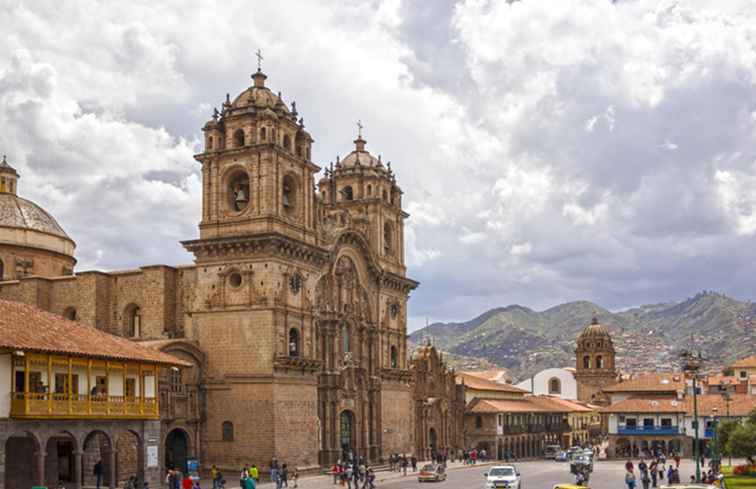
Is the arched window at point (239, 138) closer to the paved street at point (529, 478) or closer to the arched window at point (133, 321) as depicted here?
the arched window at point (133, 321)

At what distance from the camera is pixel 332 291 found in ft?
220

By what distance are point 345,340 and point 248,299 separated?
12.3 m

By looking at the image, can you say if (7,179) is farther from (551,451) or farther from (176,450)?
(551,451)

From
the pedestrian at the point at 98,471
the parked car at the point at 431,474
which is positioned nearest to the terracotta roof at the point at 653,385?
the parked car at the point at 431,474

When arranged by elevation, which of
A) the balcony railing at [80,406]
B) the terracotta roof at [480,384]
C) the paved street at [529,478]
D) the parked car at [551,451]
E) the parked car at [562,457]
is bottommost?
the parked car at [551,451]

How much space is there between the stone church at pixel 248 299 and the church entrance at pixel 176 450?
8 centimetres

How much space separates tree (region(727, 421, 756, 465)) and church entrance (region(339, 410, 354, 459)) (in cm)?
2378

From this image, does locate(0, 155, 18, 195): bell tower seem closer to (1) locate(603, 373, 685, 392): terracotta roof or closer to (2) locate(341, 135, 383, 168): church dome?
(2) locate(341, 135, 383, 168): church dome

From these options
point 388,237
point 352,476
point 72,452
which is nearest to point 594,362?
point 388,237

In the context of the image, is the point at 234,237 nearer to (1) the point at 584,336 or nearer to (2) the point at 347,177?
(2) the point at 347,177

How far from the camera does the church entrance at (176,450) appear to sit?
2235 inches

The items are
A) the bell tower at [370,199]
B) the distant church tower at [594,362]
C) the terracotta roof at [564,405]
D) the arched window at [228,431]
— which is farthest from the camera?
the distant church tower at [594,362]

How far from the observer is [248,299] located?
58375 mm

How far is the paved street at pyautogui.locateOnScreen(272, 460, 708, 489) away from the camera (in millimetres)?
54656
